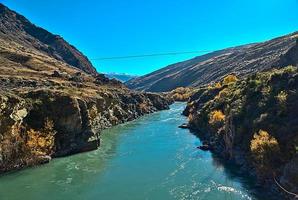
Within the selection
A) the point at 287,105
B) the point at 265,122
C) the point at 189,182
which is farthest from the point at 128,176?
the point at 287,105

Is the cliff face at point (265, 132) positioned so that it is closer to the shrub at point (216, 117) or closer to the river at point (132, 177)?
the shrub at point (216, 117)

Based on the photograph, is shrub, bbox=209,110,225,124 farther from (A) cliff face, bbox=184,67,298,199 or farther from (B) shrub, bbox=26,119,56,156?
(B) shrub, bbox=26,119,56,156

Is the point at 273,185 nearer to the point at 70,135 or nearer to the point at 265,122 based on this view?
the point at 265,122

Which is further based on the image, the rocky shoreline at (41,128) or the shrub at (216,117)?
the shrub at (216,117)

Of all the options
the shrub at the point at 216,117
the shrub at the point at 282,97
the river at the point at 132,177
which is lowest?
the river at the point at 132,177

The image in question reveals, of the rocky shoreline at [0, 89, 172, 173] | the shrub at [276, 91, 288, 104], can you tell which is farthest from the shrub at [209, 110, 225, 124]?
the rocky shoreline at [0, 89, 172, 173]

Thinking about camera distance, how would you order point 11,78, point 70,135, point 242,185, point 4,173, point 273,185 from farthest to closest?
point 11,78
point 70,135
point 4,173
point 242,185
point 273,185

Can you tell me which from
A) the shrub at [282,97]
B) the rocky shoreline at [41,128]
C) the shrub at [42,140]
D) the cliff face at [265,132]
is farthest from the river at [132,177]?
the shrub at [282,97]
